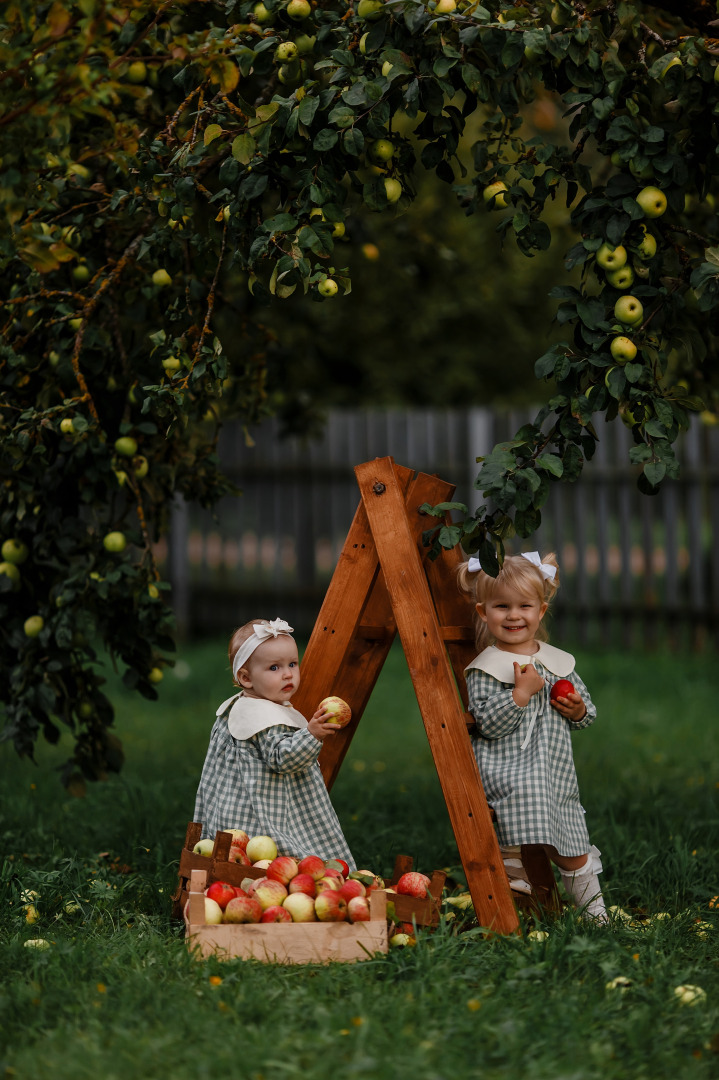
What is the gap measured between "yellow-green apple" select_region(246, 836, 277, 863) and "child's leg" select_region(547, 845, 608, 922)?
31.4 inches

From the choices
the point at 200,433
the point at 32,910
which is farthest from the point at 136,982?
the point at 200,433

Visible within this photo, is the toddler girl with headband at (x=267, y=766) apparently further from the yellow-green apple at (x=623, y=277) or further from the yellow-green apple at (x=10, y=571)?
the yellow-green apple at (x=623, y=277)

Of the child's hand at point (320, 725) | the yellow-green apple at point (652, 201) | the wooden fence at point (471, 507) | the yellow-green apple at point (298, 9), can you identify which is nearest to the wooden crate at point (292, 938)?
the child's hand at point (320, 725)

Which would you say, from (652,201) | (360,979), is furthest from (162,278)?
(360,979)

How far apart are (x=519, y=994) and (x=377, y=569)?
3.98ft

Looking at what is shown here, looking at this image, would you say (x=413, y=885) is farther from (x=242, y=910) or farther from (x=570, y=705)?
(x=570, y=705)

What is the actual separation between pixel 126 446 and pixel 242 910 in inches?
56.0

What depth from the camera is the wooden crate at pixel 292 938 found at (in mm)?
2722

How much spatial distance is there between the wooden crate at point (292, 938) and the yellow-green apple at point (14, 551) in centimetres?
132

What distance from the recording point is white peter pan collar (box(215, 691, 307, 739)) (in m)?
3.08

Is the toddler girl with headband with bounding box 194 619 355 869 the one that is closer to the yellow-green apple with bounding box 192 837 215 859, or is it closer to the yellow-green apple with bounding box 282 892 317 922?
the yellow-green apple with bounding box 192 837 215 859

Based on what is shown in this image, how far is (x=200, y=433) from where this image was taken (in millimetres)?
3998

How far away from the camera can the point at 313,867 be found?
9.61 ft

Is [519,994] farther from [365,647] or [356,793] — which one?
[356,793]
